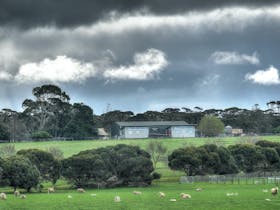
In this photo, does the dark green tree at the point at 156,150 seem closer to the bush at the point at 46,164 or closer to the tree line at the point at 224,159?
the tree line at the point at 224,159

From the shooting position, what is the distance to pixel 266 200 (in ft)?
133

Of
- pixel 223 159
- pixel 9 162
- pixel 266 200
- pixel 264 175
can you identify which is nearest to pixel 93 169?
pixel 9 162

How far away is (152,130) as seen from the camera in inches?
6156

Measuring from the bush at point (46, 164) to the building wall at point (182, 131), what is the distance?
84237 mm

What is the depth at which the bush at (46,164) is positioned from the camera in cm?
7231

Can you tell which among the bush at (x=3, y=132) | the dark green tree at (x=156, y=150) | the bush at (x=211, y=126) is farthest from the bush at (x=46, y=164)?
the bush at (x=211, y=126)

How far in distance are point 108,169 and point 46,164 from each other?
29.2 feet

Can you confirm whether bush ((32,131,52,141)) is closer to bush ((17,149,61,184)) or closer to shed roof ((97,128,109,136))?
shed roof ((97,128,109,136))

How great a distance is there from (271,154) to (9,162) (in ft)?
Answer: 147

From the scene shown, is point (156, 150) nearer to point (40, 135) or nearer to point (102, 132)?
point (40, 135)

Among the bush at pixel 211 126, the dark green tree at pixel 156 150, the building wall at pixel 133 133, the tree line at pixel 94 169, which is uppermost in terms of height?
the bush at pixel 211 126

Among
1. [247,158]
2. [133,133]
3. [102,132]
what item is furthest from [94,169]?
[102,132]

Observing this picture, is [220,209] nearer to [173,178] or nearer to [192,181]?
[192,181]

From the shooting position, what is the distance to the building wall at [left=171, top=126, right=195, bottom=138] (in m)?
155
